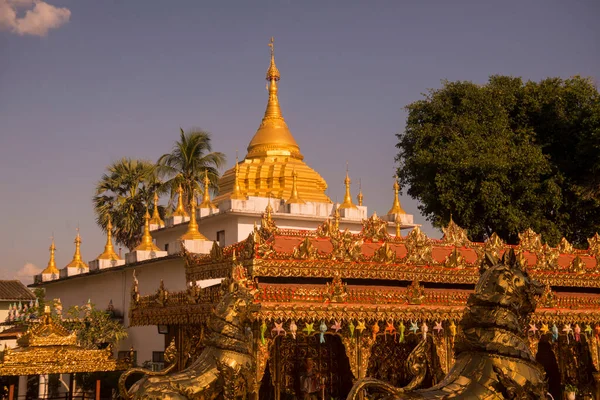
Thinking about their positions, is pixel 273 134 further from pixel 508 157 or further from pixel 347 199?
pixel 508 157

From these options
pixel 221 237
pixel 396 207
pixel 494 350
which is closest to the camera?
pixel 494 350

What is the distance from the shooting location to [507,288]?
10547 mm

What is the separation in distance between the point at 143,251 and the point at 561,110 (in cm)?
1793

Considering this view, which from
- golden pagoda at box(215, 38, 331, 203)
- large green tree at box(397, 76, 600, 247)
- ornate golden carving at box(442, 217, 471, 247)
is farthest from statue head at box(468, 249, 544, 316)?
large green tree at box(397, 76, 600, 247)

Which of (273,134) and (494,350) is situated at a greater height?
(273,134)

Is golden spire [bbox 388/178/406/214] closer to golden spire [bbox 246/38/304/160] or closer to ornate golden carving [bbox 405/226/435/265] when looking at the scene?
golden spire [bbox 246/38/304/160]

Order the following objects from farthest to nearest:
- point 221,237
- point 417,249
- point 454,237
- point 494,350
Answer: point 221,237, point 454,237, point 417,249, point 494,350

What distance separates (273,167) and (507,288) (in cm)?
2056

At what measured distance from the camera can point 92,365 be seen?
54.4 feet

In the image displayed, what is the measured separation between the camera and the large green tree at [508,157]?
3116cm

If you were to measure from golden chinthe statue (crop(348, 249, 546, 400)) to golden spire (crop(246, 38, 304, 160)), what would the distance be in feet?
69.3

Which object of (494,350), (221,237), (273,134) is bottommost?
(494,350)

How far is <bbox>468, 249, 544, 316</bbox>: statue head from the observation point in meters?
10.5

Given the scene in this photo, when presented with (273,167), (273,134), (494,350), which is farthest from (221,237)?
(494,350)
